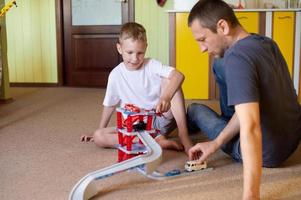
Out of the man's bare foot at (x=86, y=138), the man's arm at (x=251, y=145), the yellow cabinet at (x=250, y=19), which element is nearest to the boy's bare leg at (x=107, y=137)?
the man's bare foot at (x=86, y=138)

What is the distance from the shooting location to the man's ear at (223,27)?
42.1 inches

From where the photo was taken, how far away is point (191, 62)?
9.74 feet

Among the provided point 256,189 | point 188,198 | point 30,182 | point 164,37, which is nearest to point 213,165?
point 188,198

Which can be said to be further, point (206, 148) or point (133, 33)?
point (133, 33)

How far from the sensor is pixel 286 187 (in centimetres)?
118

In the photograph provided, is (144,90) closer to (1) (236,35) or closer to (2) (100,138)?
(2) (100,138)

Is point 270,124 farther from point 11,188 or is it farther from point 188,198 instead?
point 11,188

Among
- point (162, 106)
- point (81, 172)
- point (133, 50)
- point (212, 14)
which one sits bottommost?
point (81, 172)

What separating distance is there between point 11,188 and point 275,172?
838 mm

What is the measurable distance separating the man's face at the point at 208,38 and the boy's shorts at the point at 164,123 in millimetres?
542

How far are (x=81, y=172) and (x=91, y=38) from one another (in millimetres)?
2547

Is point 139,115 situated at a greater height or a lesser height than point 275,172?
greater

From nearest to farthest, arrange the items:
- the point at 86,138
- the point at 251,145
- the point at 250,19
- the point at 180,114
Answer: the point at 251,145 → the point at 180,114 → the point at 86,138 → the point at 250,19

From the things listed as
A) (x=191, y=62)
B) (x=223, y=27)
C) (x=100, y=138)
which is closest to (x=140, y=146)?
(x=100, y=138)
